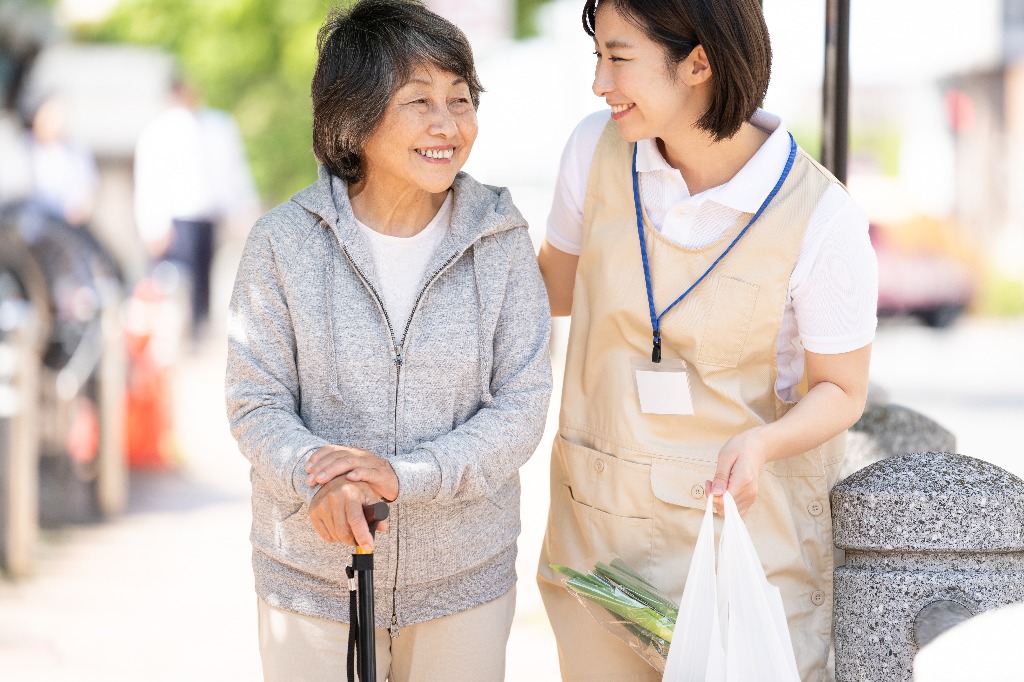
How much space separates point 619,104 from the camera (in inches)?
90.7

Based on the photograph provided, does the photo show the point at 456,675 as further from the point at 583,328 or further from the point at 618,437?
the point at 583,328

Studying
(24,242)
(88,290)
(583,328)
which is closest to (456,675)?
(583,328)

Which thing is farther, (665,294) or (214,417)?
(214,417)

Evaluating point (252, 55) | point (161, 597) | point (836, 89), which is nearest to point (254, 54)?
point (252, 55)

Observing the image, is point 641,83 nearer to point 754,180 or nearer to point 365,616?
point 754,180

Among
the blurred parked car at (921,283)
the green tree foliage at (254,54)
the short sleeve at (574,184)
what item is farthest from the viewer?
the blurred parked car at (921,283)

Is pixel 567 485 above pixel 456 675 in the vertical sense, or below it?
above

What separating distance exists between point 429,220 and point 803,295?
0.70 m

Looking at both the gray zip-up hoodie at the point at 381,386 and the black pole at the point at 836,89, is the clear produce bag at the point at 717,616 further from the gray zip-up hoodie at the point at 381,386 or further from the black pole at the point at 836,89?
the black pole at the point at 836,89

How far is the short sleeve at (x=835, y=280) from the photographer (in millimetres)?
2256

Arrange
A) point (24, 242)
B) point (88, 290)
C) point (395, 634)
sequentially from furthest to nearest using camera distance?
1. point (24, 242)
2. point (88, 290)
3. point (395, 634)

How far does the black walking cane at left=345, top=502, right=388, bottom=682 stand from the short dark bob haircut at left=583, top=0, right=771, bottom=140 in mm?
939

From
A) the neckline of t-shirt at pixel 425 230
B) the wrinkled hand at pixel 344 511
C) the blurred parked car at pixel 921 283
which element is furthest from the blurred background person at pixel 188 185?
the wrinkled hand at pixel 344 511

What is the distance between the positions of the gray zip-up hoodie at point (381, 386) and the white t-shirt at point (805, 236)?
0.33m
